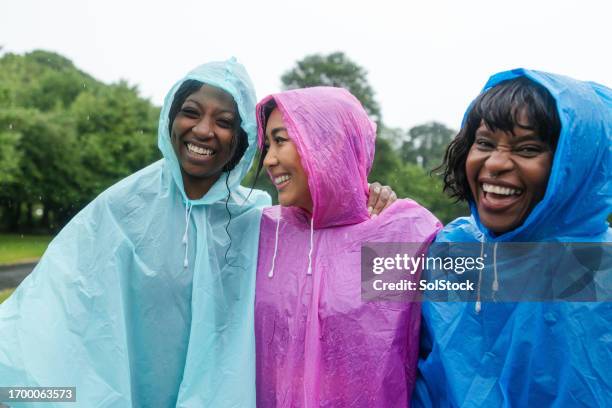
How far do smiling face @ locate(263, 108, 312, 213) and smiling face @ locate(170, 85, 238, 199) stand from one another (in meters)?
0.20

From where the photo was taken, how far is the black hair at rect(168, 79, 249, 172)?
2.63 m

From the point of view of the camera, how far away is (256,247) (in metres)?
2.59

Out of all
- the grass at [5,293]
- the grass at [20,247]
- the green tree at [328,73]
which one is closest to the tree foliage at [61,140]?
the grass at [20,247]

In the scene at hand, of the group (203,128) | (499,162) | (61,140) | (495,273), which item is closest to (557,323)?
(495,273)

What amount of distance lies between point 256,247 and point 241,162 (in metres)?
0.43

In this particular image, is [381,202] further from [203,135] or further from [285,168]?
[203,135]

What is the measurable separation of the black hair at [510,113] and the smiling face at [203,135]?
1.00 meters

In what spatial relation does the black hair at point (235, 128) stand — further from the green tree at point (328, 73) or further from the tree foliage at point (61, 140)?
the green tree at point (328, 73)

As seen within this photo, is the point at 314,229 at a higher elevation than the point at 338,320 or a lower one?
higher

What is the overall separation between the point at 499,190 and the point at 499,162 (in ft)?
0.31

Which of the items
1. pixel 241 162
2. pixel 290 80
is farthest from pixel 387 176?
pixel 241 162

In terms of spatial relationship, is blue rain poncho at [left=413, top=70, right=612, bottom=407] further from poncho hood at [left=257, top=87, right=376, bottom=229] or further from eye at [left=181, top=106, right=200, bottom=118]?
eye at [left=181, top=106, right=200, bottom=118]

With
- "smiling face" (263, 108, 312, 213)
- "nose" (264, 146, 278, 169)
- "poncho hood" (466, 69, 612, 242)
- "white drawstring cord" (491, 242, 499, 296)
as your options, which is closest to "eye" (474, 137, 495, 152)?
"poncho hood" (466, 69, 612, 242)

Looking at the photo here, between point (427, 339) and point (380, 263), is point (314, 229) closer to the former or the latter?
point (380, 263)
